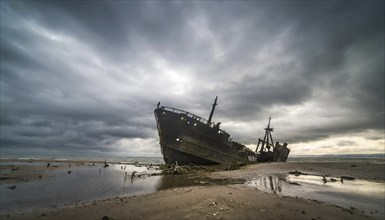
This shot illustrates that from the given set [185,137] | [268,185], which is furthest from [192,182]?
[185,137]

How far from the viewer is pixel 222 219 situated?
22.3ft

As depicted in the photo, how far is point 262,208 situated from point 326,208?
3.04 m

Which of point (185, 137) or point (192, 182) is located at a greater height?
point (185, 137)

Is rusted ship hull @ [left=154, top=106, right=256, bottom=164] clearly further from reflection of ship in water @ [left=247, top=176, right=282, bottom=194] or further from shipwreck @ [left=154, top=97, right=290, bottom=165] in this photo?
reflection of ship in water @ [left=247, top=176, right=282, bottom=194]

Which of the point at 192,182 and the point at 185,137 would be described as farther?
the point at 185,137

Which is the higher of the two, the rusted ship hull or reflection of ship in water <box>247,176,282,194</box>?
the rusted ship hull

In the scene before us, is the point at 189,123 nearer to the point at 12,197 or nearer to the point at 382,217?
the point at 12,197

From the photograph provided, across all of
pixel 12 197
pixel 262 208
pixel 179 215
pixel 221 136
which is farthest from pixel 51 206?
pixel 221 136

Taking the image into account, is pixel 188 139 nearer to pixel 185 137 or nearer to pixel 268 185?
pixel 185 137

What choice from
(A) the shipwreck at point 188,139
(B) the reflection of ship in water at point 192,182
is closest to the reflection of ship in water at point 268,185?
(B) the reflection of ship in water at point 192,182

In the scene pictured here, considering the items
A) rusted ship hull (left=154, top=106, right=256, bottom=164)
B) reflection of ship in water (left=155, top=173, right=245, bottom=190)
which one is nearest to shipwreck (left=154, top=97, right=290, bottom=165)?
rusted ship hull (left=154, top=106, right=256, bottom=164)

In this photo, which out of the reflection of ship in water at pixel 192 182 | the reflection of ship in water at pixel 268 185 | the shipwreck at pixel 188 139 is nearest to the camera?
the reflection of ship in water at pixel 268 185

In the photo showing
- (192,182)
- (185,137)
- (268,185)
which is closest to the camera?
(268,185)

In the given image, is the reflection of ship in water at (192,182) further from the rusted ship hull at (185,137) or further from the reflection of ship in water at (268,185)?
the rusted ship hull at (185,137)
